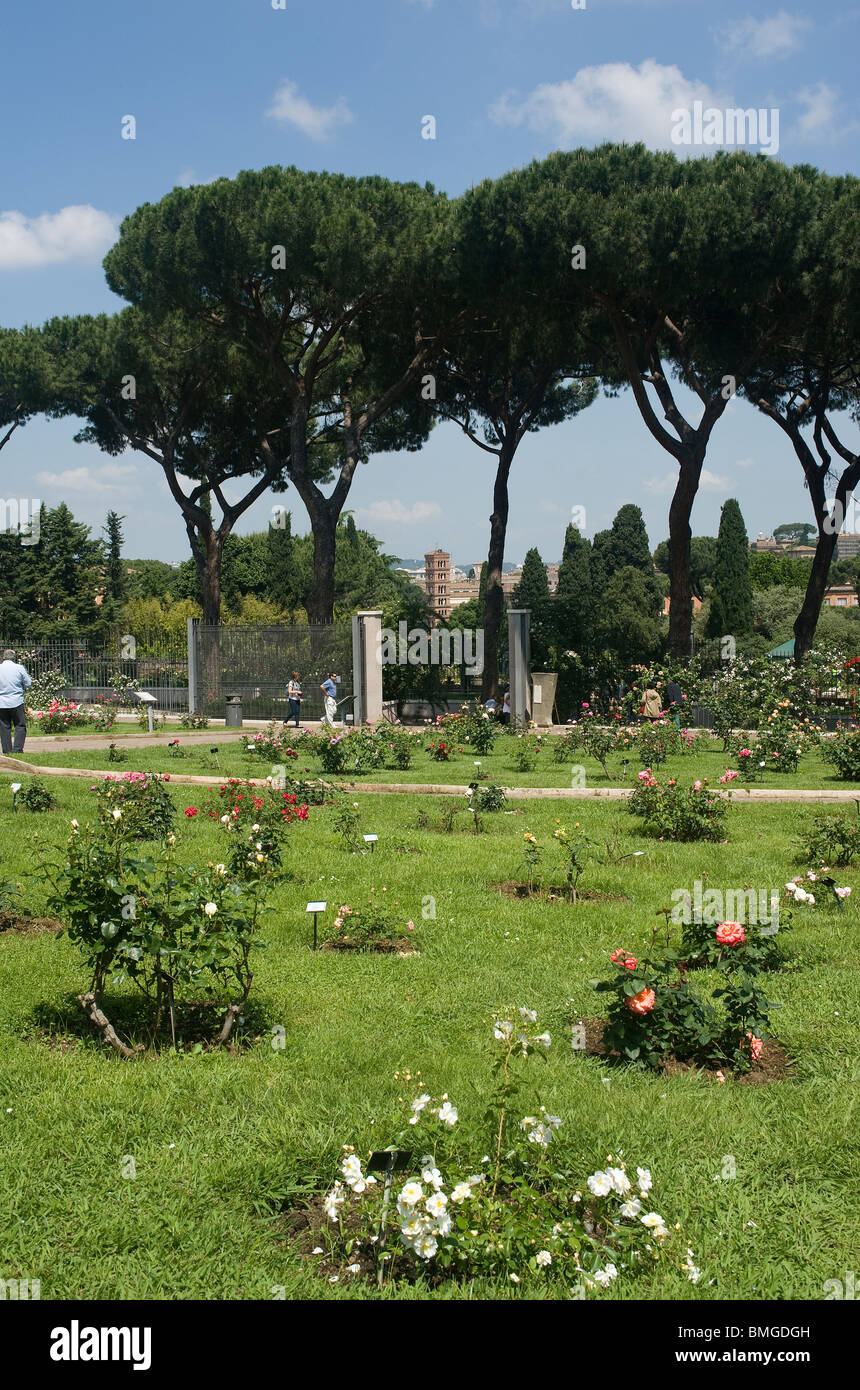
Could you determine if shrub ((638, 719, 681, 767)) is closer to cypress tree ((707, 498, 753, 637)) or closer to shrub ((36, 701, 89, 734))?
shrub ((36, 701, 89, 734))

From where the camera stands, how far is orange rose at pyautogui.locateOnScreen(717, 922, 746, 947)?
4.11 m

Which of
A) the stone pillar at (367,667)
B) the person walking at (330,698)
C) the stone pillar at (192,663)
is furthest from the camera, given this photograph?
the stone pillar at (192,663)

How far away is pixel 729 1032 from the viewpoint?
13.4 feet

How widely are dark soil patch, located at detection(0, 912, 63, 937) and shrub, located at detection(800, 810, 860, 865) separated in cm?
487

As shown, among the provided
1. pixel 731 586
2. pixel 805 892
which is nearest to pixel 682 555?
pixel 805 892

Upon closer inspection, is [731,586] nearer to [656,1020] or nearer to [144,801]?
[144,801]

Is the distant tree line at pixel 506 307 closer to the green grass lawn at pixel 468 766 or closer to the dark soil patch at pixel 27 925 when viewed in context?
the green grass lawn at pixel 468 766

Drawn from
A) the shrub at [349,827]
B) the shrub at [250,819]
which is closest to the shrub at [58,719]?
the shrub at [250,819]

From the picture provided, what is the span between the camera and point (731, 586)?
45.3 meters

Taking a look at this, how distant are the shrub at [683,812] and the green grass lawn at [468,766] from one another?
252cm

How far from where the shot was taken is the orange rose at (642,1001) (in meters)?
3.83

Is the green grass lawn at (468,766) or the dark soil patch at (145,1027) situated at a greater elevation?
the green grass lawn at (468,766)

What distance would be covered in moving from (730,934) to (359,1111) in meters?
1.53
